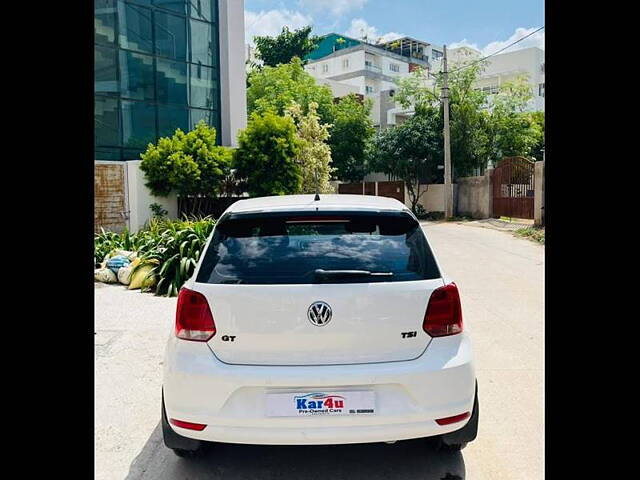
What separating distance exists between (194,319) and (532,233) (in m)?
14.9

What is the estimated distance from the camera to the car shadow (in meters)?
3.17

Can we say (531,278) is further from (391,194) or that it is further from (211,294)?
(391,194)

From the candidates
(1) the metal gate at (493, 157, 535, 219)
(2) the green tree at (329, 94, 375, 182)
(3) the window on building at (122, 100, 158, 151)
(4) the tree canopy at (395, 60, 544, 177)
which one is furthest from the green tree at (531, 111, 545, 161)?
(3) the window on building at (122, 100, 158, 151)

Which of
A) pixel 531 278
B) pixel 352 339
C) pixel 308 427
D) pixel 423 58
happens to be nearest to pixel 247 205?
pixel 352 339

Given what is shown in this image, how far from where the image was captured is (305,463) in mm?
3309

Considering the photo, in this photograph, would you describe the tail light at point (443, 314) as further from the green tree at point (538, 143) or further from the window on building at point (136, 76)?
the green tree at point (538, 143)

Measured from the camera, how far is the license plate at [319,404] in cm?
272

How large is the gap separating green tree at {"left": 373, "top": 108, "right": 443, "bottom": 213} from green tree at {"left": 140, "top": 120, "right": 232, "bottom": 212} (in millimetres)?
13884

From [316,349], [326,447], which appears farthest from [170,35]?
[316,349]

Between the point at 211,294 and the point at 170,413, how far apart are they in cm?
66

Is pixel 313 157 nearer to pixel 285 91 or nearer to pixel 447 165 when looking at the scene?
pixel 447 165

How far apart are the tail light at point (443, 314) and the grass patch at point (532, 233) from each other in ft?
42.4

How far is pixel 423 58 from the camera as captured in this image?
68.6 metres

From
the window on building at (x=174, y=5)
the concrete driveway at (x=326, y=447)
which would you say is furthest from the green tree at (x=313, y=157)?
the concrete driveway at (x=326, y=447)
